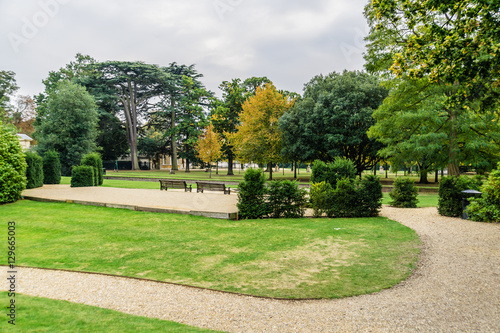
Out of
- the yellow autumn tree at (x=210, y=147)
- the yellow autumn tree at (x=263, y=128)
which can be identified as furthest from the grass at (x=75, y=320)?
the yellow autumn tree at (x=210, y=147)

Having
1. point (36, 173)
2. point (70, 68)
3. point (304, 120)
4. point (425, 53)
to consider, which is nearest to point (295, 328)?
point (425, 53)

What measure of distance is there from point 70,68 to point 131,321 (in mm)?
59215

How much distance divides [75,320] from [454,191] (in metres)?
12.0

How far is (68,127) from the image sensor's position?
102ft

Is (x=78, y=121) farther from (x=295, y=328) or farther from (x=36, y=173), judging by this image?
(x=295, y=328)

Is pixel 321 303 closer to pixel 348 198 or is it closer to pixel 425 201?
pixel 348 198

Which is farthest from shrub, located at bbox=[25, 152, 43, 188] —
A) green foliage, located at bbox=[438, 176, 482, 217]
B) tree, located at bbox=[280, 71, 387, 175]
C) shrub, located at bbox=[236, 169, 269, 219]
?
green foliage, located at bbox=[438, 176, 482, 217]

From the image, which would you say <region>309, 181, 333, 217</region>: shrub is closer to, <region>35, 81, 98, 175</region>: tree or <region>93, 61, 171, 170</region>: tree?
<region>35, 81, 98, 175</region>: tree

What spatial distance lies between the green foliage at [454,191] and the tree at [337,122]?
1536 cm

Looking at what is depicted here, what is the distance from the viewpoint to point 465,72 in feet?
21.4

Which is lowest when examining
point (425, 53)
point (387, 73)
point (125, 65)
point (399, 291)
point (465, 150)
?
point (399, 291)

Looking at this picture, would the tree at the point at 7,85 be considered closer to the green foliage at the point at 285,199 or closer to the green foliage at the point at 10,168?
the green foliage at the point at 10,168

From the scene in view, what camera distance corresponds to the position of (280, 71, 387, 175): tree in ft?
87.7

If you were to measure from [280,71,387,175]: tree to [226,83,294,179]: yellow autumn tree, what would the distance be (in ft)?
7.77
